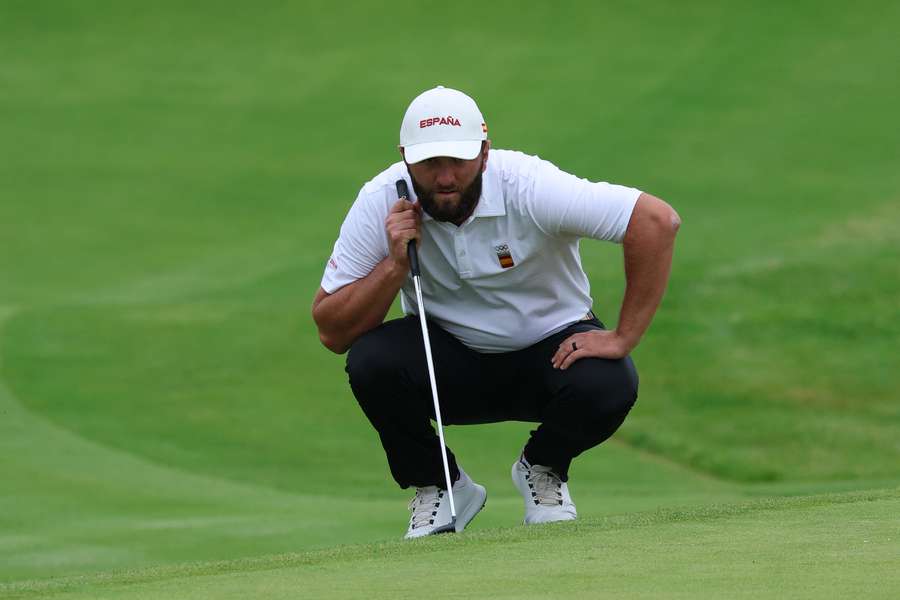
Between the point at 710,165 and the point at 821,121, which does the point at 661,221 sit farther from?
the point at 821,121

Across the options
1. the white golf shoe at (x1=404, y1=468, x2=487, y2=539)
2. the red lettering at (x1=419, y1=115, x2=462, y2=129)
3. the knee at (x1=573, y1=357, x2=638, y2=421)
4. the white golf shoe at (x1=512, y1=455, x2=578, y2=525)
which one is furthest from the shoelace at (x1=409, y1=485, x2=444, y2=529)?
the red lettering at (x1=419, y1=115, x2=462, y2=129)

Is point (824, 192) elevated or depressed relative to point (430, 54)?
depressed

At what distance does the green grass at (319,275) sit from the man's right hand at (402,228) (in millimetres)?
807

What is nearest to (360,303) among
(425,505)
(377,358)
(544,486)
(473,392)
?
(377,358)

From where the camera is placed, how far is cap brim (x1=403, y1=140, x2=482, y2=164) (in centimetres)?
388

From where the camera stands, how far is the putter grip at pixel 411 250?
13.1 ft

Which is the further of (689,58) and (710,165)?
(689,58)

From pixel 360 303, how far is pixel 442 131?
500mm

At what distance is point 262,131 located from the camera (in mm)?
14609

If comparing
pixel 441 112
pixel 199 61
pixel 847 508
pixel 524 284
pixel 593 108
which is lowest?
pixel 847 508

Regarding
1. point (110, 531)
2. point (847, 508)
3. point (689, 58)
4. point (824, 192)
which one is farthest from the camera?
point (689, 58)

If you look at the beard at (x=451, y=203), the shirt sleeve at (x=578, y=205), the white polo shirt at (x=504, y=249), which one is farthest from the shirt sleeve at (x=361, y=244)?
the shirt sleeve at (x=578, y=205)

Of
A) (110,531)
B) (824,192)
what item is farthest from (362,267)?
(824,192)

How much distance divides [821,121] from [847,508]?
10857 mm
